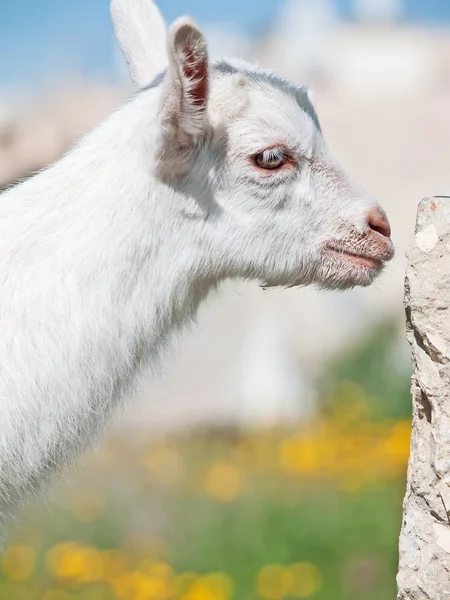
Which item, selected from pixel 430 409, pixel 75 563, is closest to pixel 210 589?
pixel 75 563

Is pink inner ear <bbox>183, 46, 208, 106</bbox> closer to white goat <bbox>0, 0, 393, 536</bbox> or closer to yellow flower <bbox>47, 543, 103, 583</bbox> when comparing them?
white goat <bbox>0, 0, 393, 536</bbox>

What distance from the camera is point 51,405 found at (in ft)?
9.80

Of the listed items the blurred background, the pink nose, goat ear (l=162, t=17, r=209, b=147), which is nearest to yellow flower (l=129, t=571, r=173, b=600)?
the blurred background

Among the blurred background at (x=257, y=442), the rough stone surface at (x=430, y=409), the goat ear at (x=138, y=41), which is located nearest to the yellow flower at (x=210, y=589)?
the blurred background at (x=257, y=442)

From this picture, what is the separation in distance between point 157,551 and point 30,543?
0.82m

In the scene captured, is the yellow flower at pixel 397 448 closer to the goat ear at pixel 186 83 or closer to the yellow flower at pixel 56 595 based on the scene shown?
the yellow flower at pixel 56 595

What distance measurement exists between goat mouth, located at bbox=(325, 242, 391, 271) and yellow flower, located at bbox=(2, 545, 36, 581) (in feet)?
9.35

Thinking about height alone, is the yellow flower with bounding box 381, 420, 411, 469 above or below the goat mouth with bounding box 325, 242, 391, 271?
below

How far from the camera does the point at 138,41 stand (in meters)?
3.69

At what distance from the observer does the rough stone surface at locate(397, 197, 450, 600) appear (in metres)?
2.42

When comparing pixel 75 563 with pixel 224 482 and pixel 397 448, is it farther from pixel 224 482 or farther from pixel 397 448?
pixel 397 448

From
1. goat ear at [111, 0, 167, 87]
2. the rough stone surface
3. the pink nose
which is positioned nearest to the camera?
the rough stone surface

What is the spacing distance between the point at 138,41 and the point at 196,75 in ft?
2.65

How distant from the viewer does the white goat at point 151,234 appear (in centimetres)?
298
